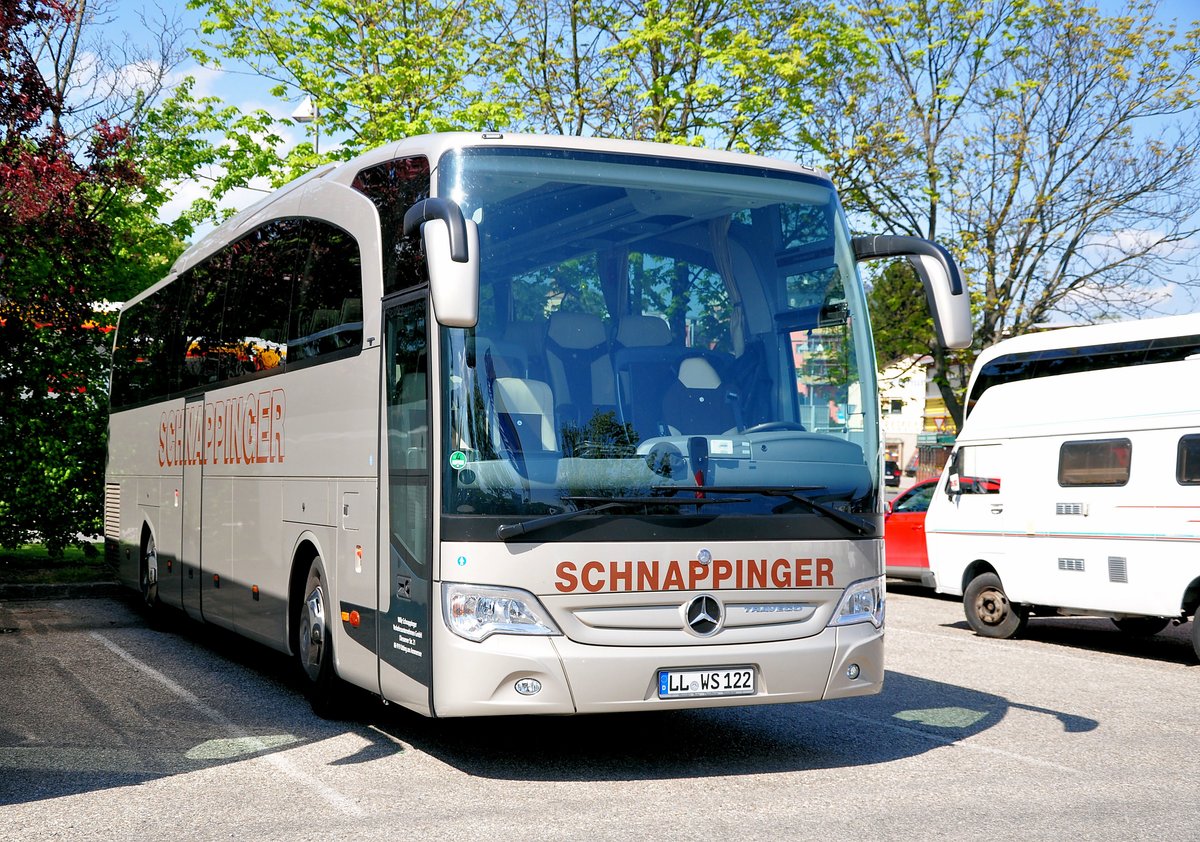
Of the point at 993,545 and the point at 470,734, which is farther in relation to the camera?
the point at 993,545

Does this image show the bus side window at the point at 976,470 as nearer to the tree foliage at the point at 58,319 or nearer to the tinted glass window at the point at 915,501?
the tinted glass window at the point at 915,501

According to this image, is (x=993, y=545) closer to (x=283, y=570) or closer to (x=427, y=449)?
(x=283, y=570)

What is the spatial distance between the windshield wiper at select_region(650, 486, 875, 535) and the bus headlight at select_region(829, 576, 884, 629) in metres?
0.31

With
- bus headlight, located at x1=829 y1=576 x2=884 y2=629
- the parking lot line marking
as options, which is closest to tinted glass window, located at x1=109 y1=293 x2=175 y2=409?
the parking lot line marking

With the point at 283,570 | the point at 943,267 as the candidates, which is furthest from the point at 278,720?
the point at 943,267

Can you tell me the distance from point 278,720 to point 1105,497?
7.67 meters

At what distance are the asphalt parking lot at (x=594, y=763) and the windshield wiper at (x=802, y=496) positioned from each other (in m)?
1.28

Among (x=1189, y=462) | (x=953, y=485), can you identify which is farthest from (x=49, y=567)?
(x=1189, y=462)

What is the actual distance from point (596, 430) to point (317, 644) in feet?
9.75

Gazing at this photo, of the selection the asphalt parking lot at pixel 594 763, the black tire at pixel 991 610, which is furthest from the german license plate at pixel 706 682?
the black tire at pixel 991 610

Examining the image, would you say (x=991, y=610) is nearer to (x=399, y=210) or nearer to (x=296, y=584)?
(x=296, y=584)

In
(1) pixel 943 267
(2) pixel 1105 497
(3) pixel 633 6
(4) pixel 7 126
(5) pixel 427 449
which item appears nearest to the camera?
(5) pixel 427 449

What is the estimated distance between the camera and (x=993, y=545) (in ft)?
45.4

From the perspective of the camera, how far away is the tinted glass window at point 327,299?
325 inches
